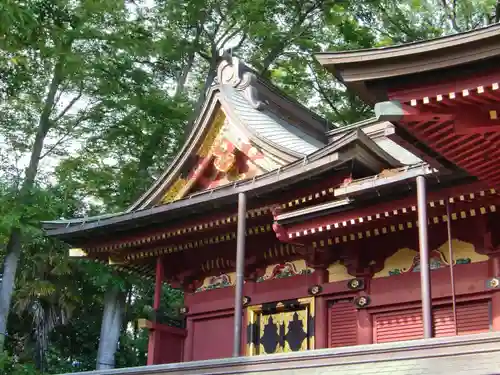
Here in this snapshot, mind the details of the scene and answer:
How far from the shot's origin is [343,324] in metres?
11.3

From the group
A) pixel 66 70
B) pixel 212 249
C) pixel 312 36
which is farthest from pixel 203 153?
pixel 312 36

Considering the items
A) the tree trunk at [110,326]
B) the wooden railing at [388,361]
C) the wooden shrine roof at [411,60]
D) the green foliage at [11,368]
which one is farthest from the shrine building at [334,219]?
the tree trunk at [110,326]

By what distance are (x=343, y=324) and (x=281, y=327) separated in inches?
48.0

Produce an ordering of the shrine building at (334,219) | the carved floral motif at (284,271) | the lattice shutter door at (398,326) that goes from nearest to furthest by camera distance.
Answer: the shrine building at (334,219), the lattice shutter door at (398,326), the carved floral motif at (284,271)

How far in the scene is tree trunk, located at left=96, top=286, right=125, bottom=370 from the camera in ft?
61.3

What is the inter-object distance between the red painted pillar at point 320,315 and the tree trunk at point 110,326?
27.4 feet

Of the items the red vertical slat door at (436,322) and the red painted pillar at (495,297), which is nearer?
the red painted pillar at (495,297)

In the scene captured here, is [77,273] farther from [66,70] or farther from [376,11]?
[376,11]

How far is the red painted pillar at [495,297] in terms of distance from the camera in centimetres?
966

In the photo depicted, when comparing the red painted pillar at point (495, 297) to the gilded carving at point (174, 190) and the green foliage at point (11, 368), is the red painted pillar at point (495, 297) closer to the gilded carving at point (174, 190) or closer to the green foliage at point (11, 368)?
the gilded carving at point (174, 190)

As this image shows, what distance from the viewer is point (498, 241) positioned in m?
9.80

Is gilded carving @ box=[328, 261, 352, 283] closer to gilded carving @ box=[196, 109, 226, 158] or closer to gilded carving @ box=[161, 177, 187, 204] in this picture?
gilded carving @ box=[196, 109, 226, 158]

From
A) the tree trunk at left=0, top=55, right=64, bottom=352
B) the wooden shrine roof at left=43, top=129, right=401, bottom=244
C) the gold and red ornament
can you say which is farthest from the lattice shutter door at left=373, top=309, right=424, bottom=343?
the tree trunk at left=0, top=55, right=64, bottom=352

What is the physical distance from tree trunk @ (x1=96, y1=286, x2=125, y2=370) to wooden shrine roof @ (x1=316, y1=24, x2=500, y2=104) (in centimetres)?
1317
